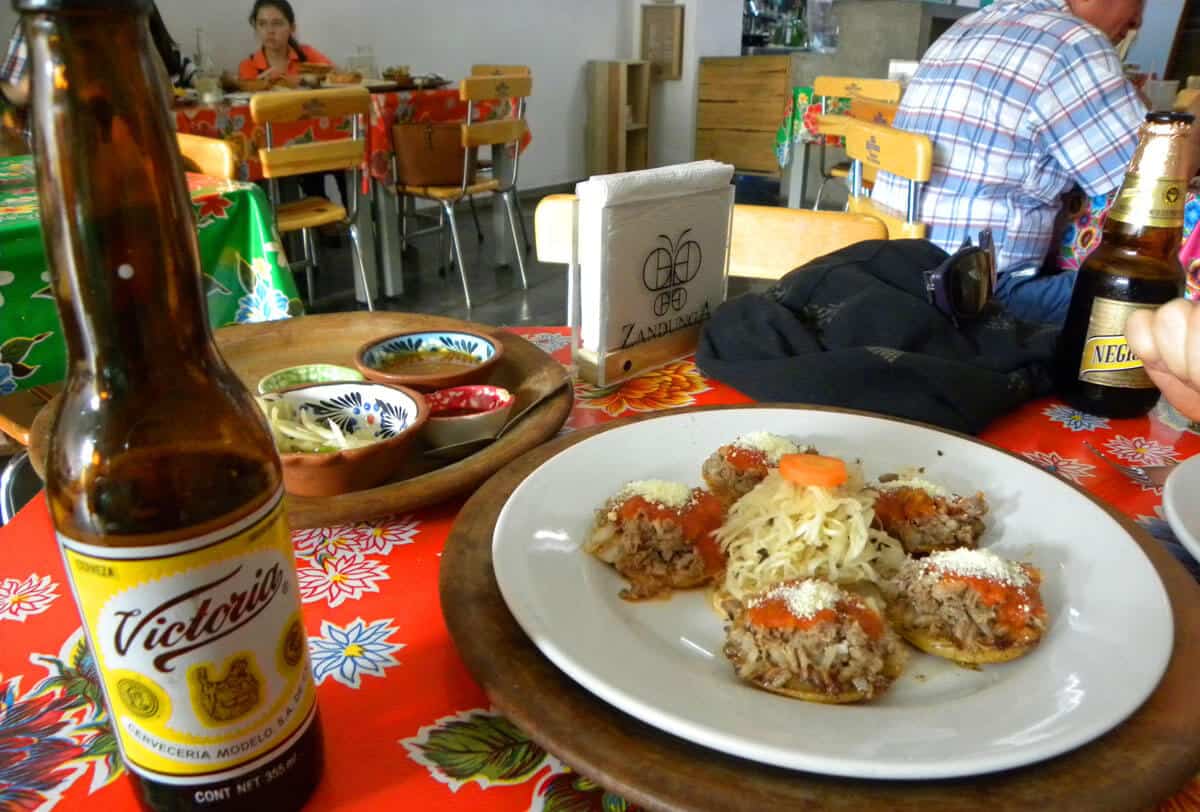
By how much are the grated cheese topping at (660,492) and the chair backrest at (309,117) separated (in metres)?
2.69

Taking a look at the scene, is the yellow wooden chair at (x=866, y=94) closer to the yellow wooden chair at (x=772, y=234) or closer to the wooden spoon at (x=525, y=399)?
the yellow wooden chair at (x=772, y=234)

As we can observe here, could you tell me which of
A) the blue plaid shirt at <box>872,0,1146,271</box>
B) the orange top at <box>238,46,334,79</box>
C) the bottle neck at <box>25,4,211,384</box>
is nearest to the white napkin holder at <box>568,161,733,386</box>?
the bottle neck at <box>25,4,211,384</box>

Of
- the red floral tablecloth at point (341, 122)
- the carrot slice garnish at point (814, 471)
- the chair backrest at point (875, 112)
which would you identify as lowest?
the carrot slice garnish at point (814, 471)

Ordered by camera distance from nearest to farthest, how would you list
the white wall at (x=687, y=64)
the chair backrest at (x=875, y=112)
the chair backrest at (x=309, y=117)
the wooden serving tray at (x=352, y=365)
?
the wooden serving tray at (x=352, y=365)
the chair backrest at (x=875, y=112)
the chair backrest at (x=309, y=117)
the white wall at (x=687, y=64)

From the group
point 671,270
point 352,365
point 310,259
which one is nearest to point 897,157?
point 671,270

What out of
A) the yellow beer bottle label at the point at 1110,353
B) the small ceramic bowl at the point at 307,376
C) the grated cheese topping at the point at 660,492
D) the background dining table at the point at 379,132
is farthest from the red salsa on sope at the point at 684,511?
the background dining table at the point at 379,132

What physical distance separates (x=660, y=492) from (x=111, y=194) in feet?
1.34

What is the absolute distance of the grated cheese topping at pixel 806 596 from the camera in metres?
0.49

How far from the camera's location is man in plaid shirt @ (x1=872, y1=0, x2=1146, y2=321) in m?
1.91

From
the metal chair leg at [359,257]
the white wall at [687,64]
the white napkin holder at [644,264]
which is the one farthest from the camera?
the white wall at [687,64]

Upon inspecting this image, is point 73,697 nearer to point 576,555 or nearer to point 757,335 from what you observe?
point 576,555

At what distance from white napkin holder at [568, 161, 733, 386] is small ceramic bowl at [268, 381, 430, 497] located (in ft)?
0.93

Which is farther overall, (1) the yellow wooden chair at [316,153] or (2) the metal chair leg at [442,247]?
(2) the metal chair leg at [442,247]

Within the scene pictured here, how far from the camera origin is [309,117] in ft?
9.88
